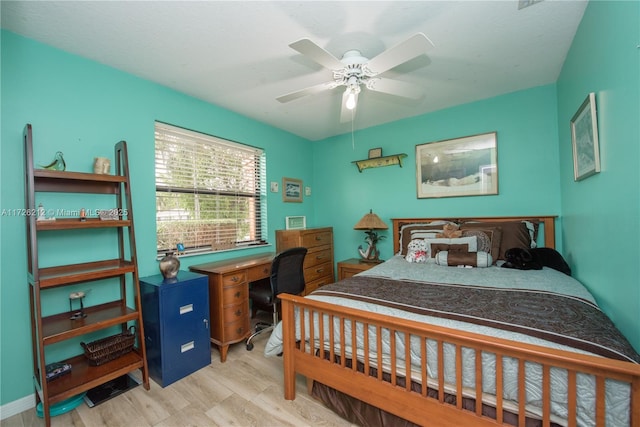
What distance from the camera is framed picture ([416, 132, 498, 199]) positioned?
2.87 metres

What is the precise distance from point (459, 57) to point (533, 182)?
1.56 m

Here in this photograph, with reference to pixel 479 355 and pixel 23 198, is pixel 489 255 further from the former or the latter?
pixel 23 198

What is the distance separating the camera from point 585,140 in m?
1.70

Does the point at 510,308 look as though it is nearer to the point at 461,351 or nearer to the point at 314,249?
the point at 461,351

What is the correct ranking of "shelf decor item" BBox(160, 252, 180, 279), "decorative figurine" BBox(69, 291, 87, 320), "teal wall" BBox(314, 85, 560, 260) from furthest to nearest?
"teal wall" BBox(314, 85, 560, 260) < "shelf decor item" BBox(160, 252, 180, 279) < "decorative figurine" BBox(69, 291, 87, 320)

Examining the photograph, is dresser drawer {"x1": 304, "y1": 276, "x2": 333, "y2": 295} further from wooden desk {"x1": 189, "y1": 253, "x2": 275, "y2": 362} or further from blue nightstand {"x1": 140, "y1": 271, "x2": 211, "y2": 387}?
blue nightstand {"x1": 140, "y1": 271, "x2": 211, "y2": 387}

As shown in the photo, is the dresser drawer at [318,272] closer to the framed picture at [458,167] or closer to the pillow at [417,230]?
the pillow at [417,230]

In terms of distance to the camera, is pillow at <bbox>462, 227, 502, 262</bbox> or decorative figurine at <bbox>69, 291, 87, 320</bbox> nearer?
decorative figurine at <bbox>69, 291, 87, 320</bbox>

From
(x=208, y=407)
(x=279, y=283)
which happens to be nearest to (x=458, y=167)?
(x=279, y=283)

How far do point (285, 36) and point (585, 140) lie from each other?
2.09 meters

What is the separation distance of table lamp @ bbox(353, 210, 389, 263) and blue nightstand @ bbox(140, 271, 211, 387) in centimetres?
200

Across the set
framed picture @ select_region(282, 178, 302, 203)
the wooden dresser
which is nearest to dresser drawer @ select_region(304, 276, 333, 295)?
the wooden dresser

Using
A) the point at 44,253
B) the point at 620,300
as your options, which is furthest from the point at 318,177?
the point at 620,300

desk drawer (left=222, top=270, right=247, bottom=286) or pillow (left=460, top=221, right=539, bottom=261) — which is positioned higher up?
pillow (left=460, top=221, right=539, bottom=261)
